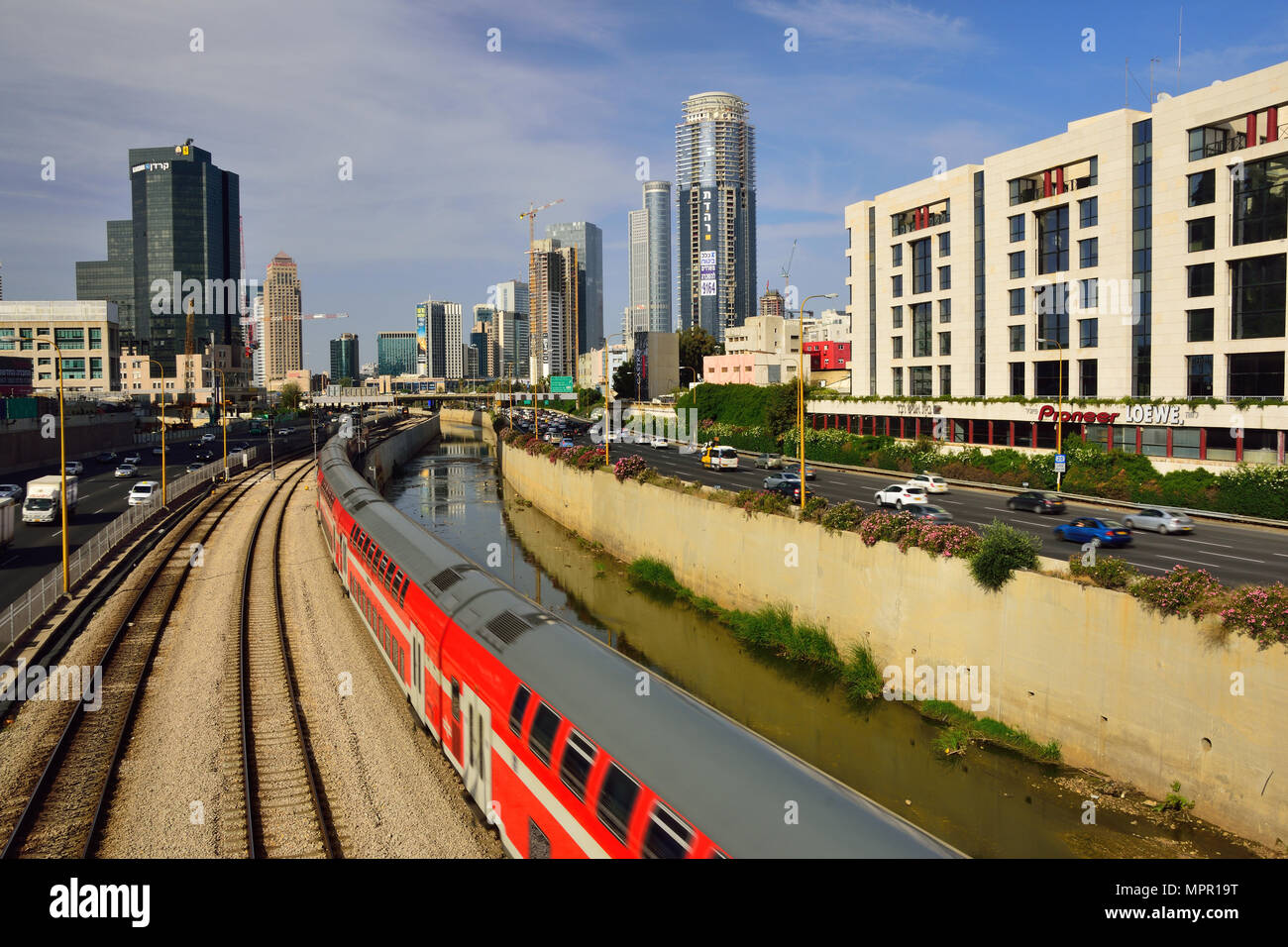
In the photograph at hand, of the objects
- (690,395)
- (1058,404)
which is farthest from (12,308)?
(1058,404)

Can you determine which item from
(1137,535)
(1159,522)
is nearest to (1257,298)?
(1159,522)

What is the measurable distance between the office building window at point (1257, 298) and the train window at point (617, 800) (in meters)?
45.3

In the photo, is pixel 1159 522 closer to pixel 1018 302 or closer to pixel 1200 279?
pixel 1200 279

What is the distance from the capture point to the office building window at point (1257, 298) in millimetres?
40375

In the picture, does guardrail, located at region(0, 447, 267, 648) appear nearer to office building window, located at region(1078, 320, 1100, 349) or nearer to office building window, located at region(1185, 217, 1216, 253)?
office building window, located at region(1078, 320, 1100, 349)

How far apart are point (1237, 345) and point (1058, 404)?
29.8 ft

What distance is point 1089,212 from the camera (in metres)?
50.0

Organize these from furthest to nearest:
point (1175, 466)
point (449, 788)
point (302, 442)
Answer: point (302, 442) → point (1175, 466) → point (449, 788)

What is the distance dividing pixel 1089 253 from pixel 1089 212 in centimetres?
245

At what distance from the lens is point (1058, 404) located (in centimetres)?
4853

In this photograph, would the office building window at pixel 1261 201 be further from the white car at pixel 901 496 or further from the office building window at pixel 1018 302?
the white car at pixel 901 496

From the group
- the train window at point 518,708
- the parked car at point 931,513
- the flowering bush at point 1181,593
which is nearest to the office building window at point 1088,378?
the parked car at point 931,513

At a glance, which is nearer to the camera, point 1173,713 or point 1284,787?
point 1284,787
